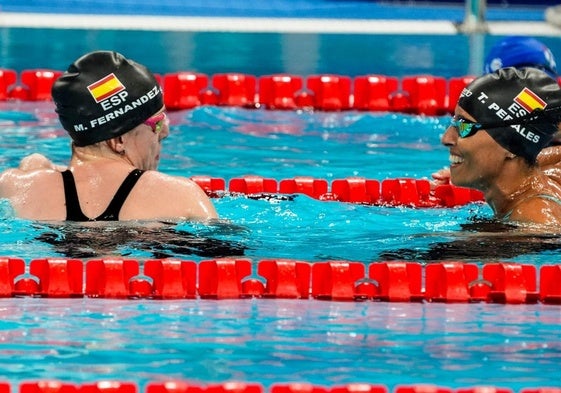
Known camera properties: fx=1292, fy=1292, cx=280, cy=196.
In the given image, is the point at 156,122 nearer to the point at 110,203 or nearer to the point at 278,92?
the point at 110,203

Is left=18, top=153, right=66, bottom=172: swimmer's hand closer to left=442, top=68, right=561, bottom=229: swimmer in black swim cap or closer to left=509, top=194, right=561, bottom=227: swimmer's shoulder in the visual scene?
left=442, top=68, right=561, bottom=229: swimmer in black swim cap

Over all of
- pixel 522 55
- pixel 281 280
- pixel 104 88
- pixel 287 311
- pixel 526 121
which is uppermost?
pixel 522 55

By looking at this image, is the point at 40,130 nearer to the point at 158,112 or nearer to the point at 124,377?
the point at 158,112

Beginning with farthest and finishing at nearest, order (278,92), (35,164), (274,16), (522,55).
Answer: (274,16) < (278,92) < (522,55) < (35,164)

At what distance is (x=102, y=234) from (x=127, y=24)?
704 centimetres

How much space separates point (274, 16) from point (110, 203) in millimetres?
8153

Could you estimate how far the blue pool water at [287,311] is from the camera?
3.96 metres

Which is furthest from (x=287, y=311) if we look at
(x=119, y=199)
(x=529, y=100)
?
(x=529, y=100)

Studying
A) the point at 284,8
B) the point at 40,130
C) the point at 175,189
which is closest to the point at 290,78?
the point at 40,130

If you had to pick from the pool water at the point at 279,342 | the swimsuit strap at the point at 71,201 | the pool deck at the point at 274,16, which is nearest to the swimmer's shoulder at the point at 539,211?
the pool water at the point at 279,342

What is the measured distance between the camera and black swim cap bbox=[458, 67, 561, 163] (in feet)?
16.5

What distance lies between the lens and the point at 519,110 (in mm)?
5043

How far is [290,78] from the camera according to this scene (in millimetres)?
8711

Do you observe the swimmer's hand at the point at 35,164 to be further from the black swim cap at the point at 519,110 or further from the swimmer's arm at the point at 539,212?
the swimmer's arm at the point at 539,212
